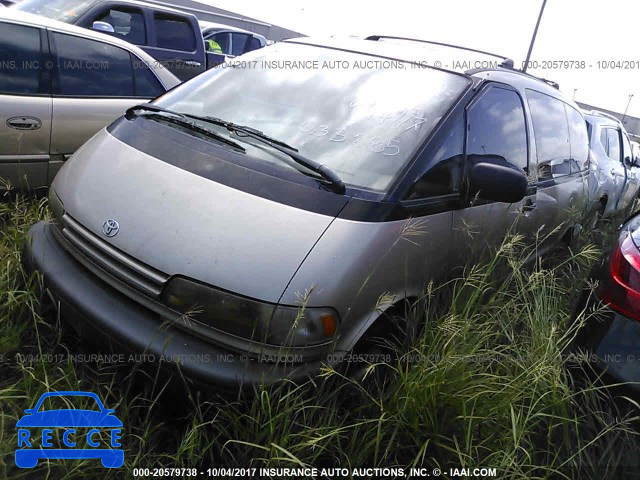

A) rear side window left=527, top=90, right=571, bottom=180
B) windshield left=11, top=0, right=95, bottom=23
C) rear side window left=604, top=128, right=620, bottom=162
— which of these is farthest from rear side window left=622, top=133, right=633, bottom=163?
windshield left=11, top=0, right=95, bottom=23

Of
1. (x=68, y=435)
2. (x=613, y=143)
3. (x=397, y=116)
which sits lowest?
(x=68, y=435)

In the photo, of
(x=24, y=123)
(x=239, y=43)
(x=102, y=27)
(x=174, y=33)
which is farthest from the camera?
(x=239, y=43)

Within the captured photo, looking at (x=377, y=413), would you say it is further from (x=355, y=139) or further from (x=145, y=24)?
(x=145, y=24)

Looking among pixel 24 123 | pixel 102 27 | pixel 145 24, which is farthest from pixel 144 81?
pixel 145 24

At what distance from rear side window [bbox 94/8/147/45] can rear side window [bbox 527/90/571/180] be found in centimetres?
559

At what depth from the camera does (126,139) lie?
2410 millimetres

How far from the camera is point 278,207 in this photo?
6.52 feet

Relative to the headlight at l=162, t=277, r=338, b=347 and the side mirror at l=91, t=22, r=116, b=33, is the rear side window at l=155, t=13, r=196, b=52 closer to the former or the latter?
the side mirror at l=91, t=22, r=116, b=33

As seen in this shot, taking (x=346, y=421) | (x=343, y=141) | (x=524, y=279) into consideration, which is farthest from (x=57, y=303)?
(x=524, y=279)

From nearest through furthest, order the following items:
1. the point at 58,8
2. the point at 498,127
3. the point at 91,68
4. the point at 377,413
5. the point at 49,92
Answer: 1. the point at 377,413
2. the point at 498,127
3. the point at 49,92
4. the point at 91,68
5. the point at 58,8

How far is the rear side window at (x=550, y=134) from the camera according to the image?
3445 millimetres

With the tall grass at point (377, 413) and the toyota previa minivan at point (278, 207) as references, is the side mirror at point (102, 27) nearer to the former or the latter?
the toyota previa minivan at point (278, 207)

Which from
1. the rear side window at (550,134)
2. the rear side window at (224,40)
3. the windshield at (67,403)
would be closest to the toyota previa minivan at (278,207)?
the windshield at (67,403)

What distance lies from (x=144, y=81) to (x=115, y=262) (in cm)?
297
